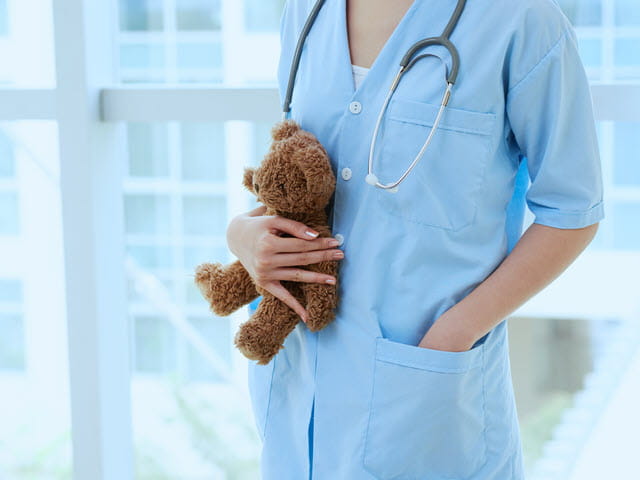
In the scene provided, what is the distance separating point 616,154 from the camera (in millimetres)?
1729

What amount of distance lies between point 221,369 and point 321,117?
3.05 ft

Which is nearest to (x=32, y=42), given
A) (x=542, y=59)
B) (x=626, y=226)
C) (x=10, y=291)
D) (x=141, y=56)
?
(x=141, y=56)

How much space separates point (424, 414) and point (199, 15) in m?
1.36

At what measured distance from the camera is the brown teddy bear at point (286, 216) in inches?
33.4

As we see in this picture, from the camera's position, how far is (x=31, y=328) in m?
2.44

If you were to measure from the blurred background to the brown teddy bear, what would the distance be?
1.24 ft

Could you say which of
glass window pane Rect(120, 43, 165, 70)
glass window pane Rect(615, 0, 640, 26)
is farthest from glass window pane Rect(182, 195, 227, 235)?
glass window pane Rect(615, 0, 640, 26)

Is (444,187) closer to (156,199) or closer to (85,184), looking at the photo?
(85,184)

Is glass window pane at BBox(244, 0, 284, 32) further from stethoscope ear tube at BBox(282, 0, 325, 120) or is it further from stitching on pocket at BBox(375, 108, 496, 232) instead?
stitching on pocket at BBox(375, 108, 496, 232)

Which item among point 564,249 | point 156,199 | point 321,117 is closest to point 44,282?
point 156,199

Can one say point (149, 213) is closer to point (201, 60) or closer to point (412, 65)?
point (201, 60)

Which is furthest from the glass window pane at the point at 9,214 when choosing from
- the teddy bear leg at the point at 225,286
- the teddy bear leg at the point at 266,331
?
the teddy bear leg at the point at 266,331

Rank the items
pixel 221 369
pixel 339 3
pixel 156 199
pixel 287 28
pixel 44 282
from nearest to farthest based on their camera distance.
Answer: pixel 339 3 < pixel 287 28 < pixel 221 369 < pixel 156 199 < pixel 44 282

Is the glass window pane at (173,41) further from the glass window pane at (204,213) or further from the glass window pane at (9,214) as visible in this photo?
the glass window pane at (9,214)
